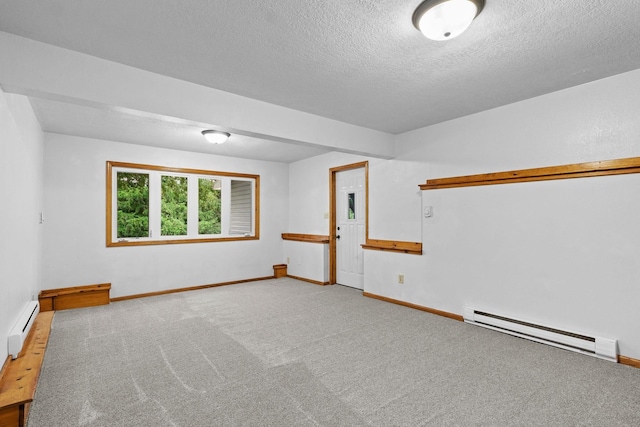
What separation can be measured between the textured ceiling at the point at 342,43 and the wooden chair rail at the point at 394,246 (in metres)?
1.97

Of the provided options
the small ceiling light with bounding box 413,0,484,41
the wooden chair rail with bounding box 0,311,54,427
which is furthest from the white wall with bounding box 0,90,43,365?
the small ceiling light with bounding box 413,0,484,41

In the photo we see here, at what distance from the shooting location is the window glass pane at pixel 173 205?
5352 mm

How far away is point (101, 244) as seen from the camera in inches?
186

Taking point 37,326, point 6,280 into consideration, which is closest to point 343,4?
point 6,280

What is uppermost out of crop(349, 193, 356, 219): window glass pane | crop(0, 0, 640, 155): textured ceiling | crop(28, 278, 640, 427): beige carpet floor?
crop(0, 0, 640, 155): textured ceiling

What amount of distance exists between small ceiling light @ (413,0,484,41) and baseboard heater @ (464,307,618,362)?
2.83 meters

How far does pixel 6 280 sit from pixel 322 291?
381 centimetres

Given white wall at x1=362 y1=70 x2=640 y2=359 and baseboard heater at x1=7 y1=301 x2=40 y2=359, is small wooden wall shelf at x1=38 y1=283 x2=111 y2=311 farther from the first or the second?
white wall at x1=362 y1=70 x2=640 y2=359

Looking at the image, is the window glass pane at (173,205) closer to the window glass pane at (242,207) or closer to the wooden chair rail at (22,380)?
the window glass pane at (242,207)

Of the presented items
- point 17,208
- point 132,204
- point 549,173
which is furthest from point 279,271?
point 549,173

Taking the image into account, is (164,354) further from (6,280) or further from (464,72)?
(464,72)

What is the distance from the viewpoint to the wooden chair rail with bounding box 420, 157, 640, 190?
8.79 feet

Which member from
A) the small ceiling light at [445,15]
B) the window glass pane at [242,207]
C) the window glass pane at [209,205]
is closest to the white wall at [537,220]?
the small ceiling light at [445,15]

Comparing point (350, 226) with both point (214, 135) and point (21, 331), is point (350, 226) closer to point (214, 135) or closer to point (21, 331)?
point (214, 135)
